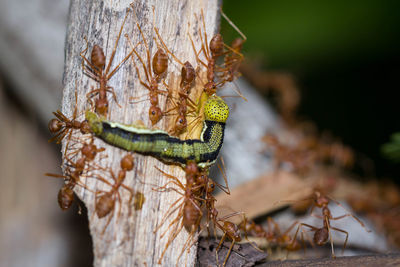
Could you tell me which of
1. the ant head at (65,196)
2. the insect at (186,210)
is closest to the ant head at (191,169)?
the insect at (186,210)

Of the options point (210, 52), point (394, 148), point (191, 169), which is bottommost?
point (191, 169)

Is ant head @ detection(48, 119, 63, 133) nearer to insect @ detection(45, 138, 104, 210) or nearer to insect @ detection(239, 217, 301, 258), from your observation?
insect @ detection(45, 138, 104, 210)

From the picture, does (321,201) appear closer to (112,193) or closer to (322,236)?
(322,236)

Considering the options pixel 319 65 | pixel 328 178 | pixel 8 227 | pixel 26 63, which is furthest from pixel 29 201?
pixel 319 65

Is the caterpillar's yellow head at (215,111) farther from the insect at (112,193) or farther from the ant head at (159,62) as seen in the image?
the insect at (112,193)

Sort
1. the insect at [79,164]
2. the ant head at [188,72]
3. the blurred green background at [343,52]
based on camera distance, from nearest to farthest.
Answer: the insect at [79,164], the ant head at [188,72], the blurred green background at [343,52]

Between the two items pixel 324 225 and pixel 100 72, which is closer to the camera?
pixel 100 72

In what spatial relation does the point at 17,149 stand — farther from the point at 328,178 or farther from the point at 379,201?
the point at 379,201

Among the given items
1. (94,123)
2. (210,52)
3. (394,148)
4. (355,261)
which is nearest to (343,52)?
(394,148)
